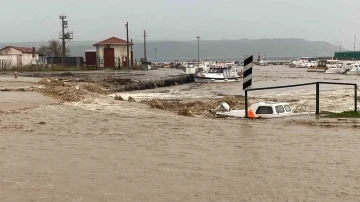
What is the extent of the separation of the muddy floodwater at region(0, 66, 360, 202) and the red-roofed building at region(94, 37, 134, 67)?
6931 centimetres

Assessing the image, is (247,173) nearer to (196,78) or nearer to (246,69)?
(246,69)

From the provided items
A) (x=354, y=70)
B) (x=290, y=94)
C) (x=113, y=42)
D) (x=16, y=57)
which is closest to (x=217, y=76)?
(x=113, y=42)

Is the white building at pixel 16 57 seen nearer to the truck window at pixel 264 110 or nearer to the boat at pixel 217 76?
the boat at pixel 217 76

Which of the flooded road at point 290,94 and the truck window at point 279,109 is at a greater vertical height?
the truck window at point 279,109

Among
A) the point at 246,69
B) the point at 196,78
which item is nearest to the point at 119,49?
the point at 196,78

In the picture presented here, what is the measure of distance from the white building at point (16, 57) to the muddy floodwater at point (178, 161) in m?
65.8

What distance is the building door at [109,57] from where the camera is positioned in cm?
8043

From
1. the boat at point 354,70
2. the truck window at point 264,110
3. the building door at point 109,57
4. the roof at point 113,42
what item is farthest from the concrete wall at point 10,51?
the truck window at point 264,110

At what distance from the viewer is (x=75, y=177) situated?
643 cm

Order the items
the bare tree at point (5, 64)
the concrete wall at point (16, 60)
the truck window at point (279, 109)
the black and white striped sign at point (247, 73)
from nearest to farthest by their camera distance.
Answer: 1. the black and white striped sign at point (247, 73)
2. the truck window at point (279, 109)
3. the bare tree at point (5, 64)
4. the concrete wall at point (16, 60)

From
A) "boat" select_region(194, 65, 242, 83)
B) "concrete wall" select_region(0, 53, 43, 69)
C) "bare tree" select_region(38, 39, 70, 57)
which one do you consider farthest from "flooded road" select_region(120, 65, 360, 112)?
"bare tree" select_region(38, 39, 70, 57)

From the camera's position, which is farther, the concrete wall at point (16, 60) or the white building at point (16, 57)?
the white building at point (16, 57)

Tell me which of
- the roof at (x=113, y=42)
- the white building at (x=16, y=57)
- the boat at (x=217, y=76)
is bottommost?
the boat at (x=217, y=76)

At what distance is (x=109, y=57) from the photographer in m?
80.8
